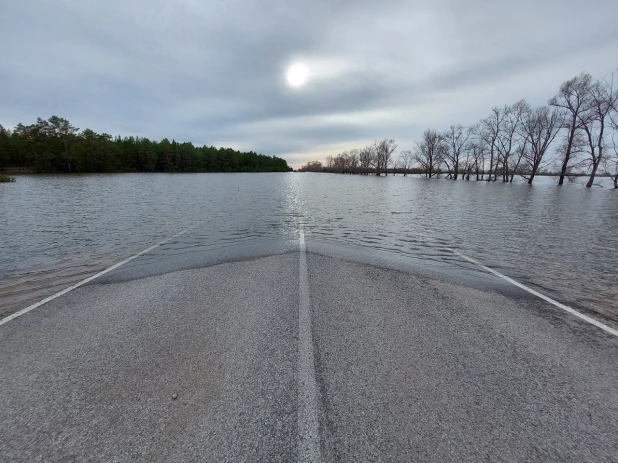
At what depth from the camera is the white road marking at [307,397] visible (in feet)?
6.23

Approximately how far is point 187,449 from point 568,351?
13.0 feet

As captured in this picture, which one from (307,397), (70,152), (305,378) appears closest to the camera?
(307,397)

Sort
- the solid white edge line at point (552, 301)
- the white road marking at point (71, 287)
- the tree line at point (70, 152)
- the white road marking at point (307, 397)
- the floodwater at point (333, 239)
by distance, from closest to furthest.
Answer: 1. the white road marking at point (307, 397)
2. the solid white edge line at point (552, 301)
3. the white road marking at point (71, 287)
4. the floodwater at point (333, 239)
5. the tree line at point (70, 152)

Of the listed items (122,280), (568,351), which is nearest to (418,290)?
(568,351)

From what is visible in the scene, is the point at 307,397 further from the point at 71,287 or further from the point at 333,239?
the point at 333,239

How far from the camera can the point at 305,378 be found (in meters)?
2.62

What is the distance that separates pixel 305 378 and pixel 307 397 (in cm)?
25

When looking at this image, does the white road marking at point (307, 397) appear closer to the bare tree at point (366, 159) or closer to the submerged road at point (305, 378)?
the submerged road at point (305, 378)

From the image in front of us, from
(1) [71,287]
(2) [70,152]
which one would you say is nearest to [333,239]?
(1) [71,287]

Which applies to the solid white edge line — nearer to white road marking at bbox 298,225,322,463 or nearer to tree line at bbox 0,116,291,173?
white road marking at bbox 298,225,322,463

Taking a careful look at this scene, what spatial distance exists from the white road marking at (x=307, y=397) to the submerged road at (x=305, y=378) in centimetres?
2

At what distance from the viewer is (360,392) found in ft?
8.04

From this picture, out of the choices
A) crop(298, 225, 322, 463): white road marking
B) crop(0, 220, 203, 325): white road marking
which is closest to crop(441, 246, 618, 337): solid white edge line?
crop(298, 225, 322, 463): white road marking

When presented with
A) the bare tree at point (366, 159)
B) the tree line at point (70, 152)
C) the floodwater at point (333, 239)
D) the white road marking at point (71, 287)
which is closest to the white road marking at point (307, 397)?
the white road marking at point (71, 287)
